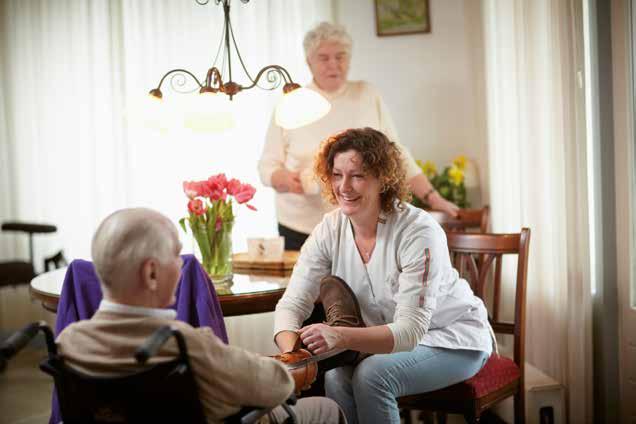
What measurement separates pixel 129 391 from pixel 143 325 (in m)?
0.11

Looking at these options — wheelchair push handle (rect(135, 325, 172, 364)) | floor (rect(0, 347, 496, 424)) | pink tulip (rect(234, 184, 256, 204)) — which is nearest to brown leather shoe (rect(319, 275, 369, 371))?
pink tulip (rect(234, 184, 256, 204))

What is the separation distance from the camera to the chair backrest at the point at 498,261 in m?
2.01

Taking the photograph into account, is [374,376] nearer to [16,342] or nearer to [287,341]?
[287,341]

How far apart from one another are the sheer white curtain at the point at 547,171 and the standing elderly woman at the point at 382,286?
67 cm

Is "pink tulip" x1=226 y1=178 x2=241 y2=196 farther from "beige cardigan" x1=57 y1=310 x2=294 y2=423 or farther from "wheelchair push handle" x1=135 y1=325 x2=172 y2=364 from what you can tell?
"wheelchair push handle" x1=135 y1=325 x2=172 y2=364

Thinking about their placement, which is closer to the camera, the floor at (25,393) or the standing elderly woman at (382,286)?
the standing elderly woman at (382,286)

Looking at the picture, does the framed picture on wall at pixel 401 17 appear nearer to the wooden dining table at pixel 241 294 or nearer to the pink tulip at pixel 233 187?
the pink tulip at pixel 233 187

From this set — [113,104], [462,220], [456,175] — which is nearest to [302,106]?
[462,220]

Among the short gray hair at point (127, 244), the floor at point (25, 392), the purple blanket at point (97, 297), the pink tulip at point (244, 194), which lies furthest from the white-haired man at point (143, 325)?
the floor at point (25, 392)

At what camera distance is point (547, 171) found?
99.0 inches

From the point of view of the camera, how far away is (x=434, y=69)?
3711 mm

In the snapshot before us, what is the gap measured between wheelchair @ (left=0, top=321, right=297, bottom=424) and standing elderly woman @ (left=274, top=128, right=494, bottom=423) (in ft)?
1.96

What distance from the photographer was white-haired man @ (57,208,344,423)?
105cm

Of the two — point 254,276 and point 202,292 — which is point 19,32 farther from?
point 202,292
